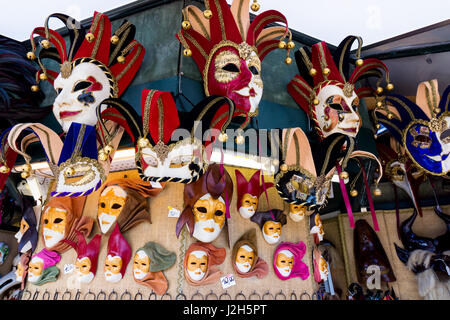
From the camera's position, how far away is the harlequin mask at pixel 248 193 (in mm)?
1866

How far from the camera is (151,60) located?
1.95 meters

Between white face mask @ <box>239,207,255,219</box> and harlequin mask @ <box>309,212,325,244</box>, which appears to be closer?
white face mask @ <box>239,207,255,219</box>

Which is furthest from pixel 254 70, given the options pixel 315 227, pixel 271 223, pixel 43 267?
pixel 43 267

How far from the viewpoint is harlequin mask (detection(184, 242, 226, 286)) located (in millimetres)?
1562

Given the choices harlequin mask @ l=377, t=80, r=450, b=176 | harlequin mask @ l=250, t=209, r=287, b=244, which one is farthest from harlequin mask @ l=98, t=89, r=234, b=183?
harlequin mask @ l=377, t=80, r=450, b=176

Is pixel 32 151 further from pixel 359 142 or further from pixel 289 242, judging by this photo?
pixel 359 142

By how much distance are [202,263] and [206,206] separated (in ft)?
1.05

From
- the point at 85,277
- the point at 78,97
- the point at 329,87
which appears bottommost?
the point at 85,277

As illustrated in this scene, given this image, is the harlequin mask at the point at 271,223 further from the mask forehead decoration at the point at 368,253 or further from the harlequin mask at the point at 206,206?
the mask forehead decoration at the point at 368,253

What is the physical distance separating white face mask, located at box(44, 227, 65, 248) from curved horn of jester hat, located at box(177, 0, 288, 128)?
Result: 4.29ft

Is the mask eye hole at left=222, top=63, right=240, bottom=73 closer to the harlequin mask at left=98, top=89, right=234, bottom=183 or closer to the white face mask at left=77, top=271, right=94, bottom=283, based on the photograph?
the harlequin mask at left=98, top=89, right=234, bottom=183

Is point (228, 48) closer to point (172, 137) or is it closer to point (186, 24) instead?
point (186, 24)

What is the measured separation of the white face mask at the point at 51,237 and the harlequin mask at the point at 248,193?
3.84ft

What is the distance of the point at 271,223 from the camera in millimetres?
1868
